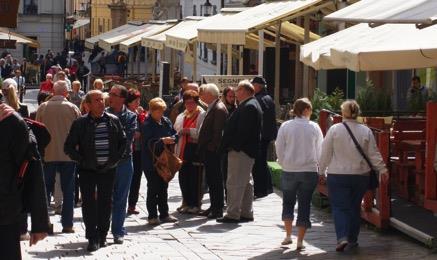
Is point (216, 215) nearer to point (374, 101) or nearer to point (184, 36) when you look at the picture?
point (374, 101)

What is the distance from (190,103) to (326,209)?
2.30 meters

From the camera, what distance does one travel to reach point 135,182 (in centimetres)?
1741

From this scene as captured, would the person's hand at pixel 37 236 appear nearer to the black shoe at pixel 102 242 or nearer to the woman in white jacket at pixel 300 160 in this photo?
the black shoe at pixel 102 242

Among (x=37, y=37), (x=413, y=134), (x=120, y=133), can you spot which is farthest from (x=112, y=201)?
(x=37, y=37)

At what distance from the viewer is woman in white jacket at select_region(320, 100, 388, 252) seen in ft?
44.3

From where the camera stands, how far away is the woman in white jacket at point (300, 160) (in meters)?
13.9

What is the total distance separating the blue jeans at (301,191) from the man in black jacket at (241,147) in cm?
197

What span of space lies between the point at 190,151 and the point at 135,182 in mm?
859

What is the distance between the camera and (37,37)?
89125mm

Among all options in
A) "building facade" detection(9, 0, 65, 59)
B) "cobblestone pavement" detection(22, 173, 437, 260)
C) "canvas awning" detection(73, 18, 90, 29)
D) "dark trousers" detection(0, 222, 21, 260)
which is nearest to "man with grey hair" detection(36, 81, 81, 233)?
"cobblestone pavement" detection(22, 173, 437, 260)

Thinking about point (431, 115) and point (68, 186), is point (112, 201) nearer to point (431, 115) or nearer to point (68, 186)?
point (68, 186)

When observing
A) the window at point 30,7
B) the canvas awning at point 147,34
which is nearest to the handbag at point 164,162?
the canvas awning at point 147,34

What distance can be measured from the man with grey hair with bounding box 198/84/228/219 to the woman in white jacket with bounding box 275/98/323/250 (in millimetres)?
2567

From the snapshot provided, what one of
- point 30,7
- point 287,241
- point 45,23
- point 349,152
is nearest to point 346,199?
point 349,152
